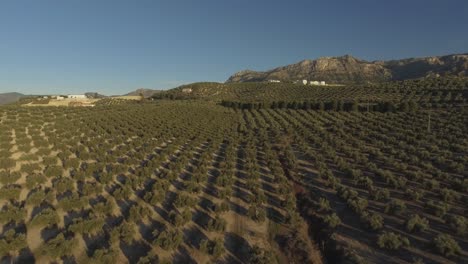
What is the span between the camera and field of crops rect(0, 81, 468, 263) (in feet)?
45.1

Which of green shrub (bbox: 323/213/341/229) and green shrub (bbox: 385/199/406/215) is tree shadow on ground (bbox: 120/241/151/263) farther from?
green shrub (bbox: 385/199/406/215)

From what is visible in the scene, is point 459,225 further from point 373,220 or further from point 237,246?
point 237,246

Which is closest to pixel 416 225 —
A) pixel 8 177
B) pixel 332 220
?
pixel 332 220

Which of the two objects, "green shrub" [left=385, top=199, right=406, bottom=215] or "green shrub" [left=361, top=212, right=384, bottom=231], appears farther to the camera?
"green shrub" [left=385, top=199, right=406, bottom=215]

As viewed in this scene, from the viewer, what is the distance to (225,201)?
19266mm

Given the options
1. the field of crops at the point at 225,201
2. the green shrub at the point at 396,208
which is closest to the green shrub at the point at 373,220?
the field of crops at the point at 225,201

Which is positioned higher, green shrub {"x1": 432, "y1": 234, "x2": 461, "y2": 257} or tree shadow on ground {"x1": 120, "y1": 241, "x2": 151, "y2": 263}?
tree shadow on ground {"x1": 120, "y1": 241, "x2": 151, "y2": 263}

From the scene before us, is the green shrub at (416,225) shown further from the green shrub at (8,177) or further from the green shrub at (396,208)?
the green shrub at (8,177)

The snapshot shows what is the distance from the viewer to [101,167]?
23.8m

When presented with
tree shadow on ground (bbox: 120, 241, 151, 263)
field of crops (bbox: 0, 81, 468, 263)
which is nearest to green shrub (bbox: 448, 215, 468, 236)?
field of crops (bbox: 0, 81, 468, 263)

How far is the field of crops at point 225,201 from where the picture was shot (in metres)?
13.7

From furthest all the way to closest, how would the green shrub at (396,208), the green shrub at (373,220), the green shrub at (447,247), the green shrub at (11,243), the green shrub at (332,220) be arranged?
the green shrub at (396,208) < the green shrub at (332,220) < the green shrub at (373,220) < the green shrub at (447,247) < the green shrub at (11,243)

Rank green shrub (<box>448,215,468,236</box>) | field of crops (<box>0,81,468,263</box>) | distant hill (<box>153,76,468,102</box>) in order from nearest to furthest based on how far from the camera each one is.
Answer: field of crops (<box>0,81,468,263</box>)
green shrub (<box>448,215,468,236</box>)
distant hill (<box>153,76,468,102</box>)

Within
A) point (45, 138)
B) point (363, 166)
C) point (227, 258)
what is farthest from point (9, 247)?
point (363, 166)
